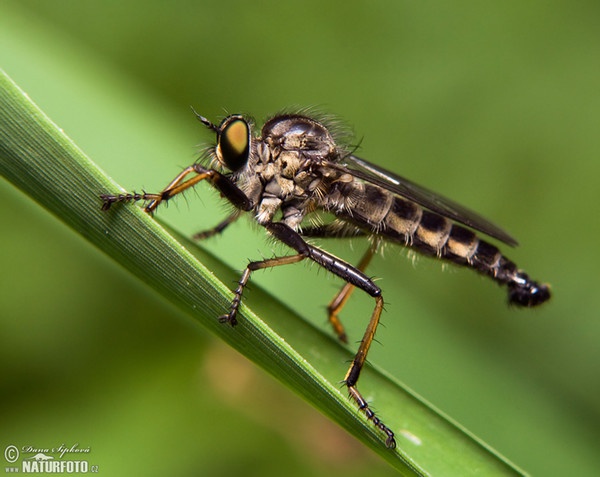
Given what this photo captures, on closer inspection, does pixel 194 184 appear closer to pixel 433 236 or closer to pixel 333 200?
pixel 333 200

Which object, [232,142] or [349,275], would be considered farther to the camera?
[232,142]

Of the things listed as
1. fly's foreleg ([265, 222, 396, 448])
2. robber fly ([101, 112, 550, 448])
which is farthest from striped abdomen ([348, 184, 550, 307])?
fly's foreleg ([265, 222, 396, 448])

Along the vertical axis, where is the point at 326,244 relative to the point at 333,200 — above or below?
above

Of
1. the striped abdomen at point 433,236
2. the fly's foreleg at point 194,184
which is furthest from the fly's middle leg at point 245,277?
the striped abdomen at point 433,236

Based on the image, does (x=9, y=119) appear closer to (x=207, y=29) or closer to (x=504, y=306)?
(x=207, y=29)

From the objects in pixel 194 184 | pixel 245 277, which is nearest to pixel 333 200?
pixel 194 184

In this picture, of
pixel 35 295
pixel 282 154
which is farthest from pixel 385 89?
pixel 35 295
